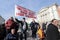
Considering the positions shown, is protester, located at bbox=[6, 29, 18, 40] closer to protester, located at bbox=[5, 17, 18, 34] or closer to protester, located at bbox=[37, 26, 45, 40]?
protester, located at bbox=[5, 17, 18, 34]

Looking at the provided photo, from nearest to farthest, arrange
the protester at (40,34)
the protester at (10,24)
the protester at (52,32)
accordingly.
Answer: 1. the protester at (52,32)
2. the protester at (10,24)
3. the protester at (40,34)

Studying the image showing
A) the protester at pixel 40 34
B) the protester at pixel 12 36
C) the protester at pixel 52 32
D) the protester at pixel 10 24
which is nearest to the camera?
the protester at pixel 52 32

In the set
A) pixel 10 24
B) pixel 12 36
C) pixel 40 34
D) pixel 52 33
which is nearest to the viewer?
pixel 52 33

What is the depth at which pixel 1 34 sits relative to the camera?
14094 mm

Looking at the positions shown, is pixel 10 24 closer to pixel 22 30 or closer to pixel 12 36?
pixel 12 36

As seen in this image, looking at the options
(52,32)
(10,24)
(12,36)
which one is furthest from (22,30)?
(52,32)

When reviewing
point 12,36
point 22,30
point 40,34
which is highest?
point 22,30

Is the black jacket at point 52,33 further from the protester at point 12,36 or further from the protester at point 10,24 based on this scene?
the protester at point 10,24

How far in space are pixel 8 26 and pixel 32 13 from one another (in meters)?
5.30

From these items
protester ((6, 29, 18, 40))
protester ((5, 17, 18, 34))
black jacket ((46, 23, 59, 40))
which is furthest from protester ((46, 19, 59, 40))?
protester ((5, 17, 18, 34))

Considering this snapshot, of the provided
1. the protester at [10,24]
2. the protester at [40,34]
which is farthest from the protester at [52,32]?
the protester at [40,34]

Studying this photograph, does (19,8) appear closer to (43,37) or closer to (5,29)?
(43,37)

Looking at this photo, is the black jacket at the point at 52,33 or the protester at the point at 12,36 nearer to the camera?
the black jacket at the point at 52,33

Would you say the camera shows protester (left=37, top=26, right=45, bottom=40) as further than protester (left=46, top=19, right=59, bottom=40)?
Yes
